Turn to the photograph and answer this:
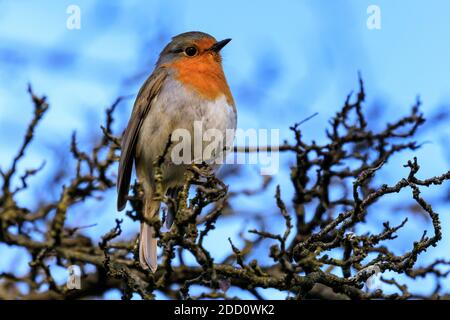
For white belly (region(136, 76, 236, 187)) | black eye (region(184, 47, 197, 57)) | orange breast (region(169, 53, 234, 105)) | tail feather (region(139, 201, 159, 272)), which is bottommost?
tail feather (region(139, 201, 159, 272))

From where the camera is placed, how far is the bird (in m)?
5.04

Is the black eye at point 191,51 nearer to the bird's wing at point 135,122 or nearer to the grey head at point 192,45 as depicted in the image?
the grey head at point 192,45

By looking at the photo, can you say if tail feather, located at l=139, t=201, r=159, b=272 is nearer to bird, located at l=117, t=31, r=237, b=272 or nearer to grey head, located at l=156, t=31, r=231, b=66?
bird, located at l=117, t=31, r=237, b=272

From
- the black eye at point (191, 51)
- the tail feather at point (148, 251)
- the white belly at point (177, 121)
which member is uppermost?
the black eye at point (191, 51)

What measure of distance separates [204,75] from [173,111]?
0.48 meters

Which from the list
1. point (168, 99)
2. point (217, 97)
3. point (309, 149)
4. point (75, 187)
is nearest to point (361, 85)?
point (309, 149)

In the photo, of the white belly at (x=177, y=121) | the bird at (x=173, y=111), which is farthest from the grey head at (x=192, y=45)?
the white belly at (x=177, y=121)

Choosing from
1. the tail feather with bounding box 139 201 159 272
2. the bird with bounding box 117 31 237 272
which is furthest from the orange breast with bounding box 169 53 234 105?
the tail feather with bounding box 139 201 159 272

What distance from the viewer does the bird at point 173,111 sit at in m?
5.04

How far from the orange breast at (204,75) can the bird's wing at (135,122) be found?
0.16 metres

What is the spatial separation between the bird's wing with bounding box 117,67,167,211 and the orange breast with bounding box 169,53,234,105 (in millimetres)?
163

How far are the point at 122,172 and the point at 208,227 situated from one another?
1.32 m
